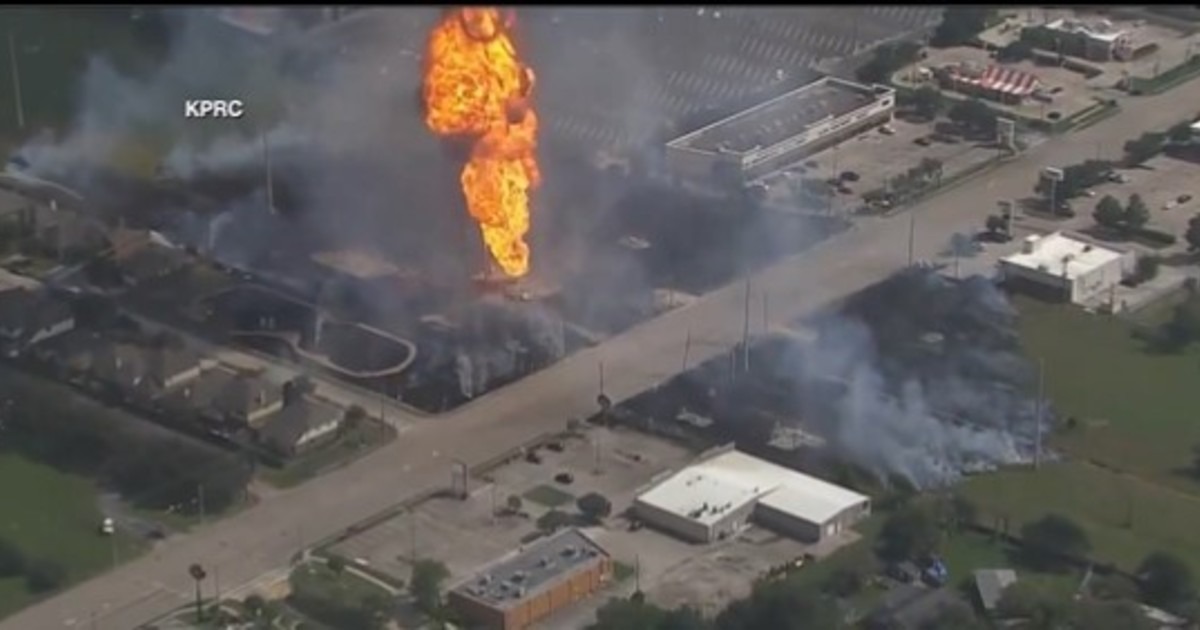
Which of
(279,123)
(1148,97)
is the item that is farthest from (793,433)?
(1148,97)

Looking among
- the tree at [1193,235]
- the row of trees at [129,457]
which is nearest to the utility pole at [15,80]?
the row of trees at [129,457]

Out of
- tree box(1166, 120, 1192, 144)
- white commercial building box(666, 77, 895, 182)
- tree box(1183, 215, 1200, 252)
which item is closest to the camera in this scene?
tree box(1183, 215, 1200, 252)

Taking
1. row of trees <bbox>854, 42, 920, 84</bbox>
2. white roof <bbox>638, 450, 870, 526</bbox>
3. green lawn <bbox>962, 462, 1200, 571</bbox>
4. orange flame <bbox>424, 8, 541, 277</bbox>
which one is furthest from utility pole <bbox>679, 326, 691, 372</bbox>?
row of trees <bbox>854, 42, 920, 84</bbox>

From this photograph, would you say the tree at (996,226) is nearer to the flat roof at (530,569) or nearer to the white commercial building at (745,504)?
the white commercial building at (745,504)

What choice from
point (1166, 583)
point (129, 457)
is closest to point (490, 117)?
point (129, 457)

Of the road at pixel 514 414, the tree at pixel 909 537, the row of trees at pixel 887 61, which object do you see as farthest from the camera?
the row of trees at pixel 887 61

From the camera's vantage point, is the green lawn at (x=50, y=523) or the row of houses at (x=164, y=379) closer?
the green lawn at (x=50, y=523)

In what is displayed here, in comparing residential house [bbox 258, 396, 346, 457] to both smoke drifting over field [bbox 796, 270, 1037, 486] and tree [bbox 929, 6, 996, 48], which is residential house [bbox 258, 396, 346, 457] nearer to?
smoke drifting over field [bbox 796, 270, 1037, 486]
